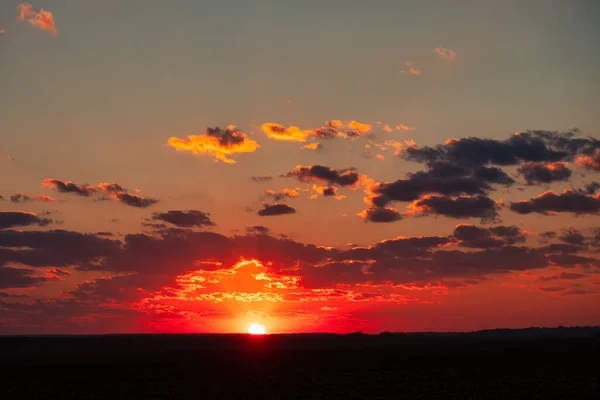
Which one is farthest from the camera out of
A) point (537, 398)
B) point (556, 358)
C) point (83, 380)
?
point (556, 358)

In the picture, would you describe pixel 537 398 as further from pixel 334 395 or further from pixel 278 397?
pixel 278 397

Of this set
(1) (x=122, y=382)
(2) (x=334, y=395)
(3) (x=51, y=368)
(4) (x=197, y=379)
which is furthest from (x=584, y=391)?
(3) (x=51, y=368)

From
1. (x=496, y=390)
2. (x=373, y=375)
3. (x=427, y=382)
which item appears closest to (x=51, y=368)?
(x=373, y=375)

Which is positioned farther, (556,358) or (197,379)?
(556,358)

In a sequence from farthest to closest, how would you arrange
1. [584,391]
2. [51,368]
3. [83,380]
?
[51,368] < [83,380] < [584,391]

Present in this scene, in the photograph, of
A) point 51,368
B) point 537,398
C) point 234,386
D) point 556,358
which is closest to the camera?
point 537,398

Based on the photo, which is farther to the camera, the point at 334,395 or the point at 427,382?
the point at 427,382

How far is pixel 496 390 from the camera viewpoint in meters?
62.6

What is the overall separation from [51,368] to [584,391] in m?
69.2

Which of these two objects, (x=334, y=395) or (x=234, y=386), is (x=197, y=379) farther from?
(x=334, y=395)

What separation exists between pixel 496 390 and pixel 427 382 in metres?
8.89

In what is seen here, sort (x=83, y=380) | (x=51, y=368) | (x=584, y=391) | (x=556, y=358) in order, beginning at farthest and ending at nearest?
(x=556, y=358)
(x=51, y=368)
(x=83, y=380)
(x=584, y=391)

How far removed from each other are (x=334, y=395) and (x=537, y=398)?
17797mm

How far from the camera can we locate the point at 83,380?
7475 centimetres
